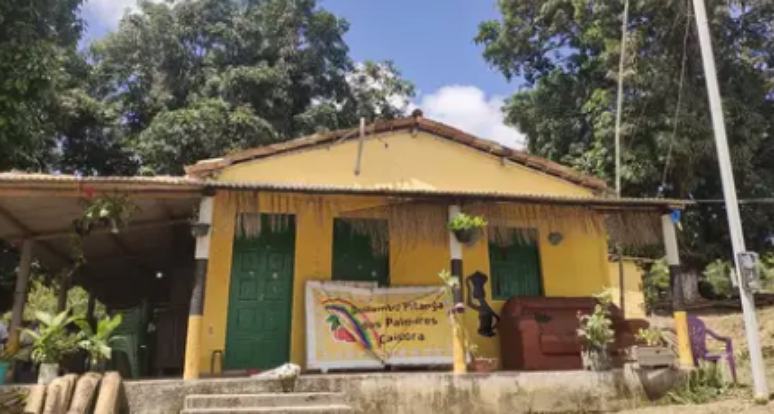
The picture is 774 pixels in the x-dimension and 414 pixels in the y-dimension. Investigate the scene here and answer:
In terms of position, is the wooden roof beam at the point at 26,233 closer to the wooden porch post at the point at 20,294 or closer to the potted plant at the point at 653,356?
the wooden porch post at the point at 20,294

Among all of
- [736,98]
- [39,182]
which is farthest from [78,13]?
[736,98]

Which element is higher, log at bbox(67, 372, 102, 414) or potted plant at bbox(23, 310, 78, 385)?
potted plant at bbox(23, 310, 78, 385)

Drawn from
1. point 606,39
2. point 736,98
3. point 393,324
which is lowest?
point 393,324

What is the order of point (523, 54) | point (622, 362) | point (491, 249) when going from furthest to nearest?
1. point (523, 54)
2. point (491, 249)
3. point (622, 362)

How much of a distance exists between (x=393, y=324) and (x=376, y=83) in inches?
634

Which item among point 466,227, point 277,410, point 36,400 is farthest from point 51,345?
point 466,227

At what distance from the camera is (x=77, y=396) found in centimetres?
632

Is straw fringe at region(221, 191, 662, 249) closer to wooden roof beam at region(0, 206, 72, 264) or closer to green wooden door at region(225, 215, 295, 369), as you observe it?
green wooden door at region(225, 215, 295, 369)

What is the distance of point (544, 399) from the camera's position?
25.5 ft

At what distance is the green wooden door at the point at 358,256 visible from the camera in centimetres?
950

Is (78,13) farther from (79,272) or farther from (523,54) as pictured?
(523,54)

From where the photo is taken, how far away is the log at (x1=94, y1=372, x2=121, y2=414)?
6.30 meters

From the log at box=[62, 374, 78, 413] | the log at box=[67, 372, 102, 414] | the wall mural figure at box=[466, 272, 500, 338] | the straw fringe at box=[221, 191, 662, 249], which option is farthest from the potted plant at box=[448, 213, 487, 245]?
the log at box=[62, 374, 78, 413]

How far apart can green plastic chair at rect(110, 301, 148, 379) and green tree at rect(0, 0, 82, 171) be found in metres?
3.98
